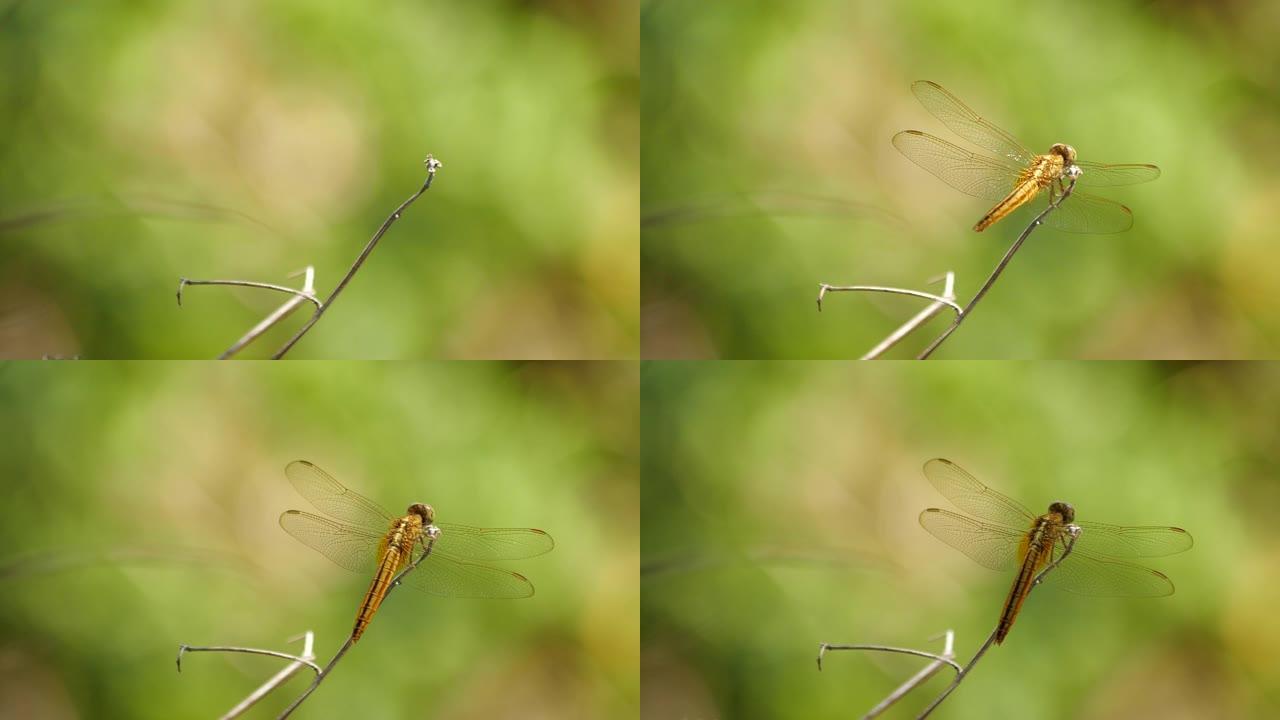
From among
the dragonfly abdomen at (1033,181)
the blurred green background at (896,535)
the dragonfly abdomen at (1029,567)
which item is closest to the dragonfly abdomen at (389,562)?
the blurred green background at (896,535)

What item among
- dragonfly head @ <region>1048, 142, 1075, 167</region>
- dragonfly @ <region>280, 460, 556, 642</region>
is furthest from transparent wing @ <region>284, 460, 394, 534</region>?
dragonfly head @ <region>1048, 142, 1075, 167</region>

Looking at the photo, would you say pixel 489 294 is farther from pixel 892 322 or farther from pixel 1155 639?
pixel 1155 639

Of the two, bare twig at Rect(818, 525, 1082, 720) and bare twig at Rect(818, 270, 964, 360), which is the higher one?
bare twig at Rect(818, 270, 964, 360)

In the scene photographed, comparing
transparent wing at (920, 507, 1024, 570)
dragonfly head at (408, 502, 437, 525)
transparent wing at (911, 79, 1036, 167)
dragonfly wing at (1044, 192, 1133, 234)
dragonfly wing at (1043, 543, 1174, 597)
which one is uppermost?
transparent wing at (911, 79, 1036, 167)

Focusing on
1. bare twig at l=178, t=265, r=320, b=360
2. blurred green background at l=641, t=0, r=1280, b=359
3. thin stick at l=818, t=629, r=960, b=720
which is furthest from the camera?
blurred green background at l=641, t=0, r=1280, b=359

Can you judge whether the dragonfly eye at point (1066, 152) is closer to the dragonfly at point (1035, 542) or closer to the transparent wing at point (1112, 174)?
the transparent wing at point (1112, 174)

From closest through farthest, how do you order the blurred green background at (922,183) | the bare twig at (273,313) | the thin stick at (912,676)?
1. the bare twig at (273,313)
2. the thin stick at (912,676)
3. the blurred green background at (922,183)

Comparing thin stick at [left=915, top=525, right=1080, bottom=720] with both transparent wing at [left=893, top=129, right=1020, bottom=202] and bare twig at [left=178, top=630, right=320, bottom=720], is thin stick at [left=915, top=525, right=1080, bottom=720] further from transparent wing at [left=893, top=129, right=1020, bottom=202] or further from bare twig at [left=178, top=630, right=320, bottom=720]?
bare twig at [left=178, top=630, right=320, bottom=720]

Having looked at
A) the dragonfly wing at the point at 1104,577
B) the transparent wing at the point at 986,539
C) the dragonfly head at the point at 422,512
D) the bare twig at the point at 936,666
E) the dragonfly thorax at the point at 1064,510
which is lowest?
the bare twig at the point at 936,666
